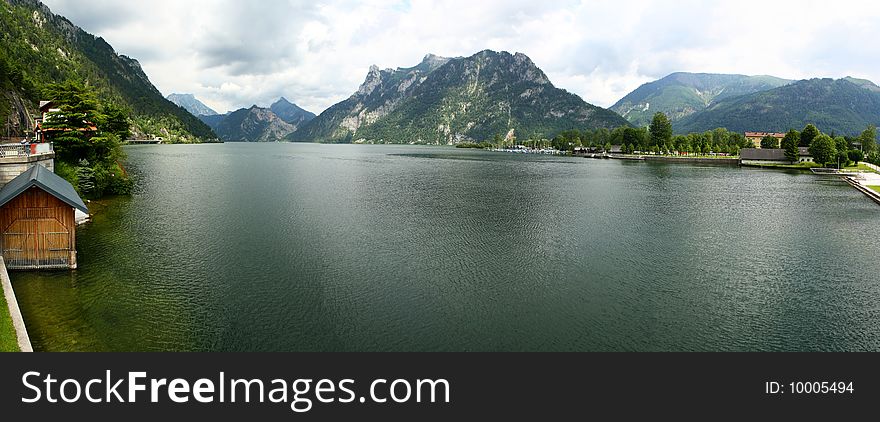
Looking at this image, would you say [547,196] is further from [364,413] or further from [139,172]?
[139,172]

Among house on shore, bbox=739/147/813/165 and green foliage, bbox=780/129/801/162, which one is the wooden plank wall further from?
house on shore, bbox=739/147/813/165

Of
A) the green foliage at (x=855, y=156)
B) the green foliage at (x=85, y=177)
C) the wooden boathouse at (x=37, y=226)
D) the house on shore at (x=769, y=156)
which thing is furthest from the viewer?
the house on shore at (x=769, y=156)

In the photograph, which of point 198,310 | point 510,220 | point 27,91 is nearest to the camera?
point 198,310

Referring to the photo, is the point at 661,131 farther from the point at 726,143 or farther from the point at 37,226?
the point at 37,226

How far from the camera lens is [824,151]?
116438mm

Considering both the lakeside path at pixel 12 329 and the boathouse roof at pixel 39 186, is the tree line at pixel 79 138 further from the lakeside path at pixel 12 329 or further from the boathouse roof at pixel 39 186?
the lakeside path at pixel 12 329

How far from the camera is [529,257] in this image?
30.2 metres

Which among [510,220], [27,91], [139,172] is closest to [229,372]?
[510,220]

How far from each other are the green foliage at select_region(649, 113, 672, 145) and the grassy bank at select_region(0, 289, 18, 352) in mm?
191288

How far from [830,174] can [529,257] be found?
106 metres

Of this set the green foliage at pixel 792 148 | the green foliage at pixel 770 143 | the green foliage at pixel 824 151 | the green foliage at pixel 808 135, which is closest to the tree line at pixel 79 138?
the green foliage at pixel 824 151

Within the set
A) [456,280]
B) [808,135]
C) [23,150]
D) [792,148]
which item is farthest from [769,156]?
[23,150]

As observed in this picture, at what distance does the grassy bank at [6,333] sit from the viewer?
14433 mm

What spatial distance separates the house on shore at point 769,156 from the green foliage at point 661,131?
40587 millimetres
